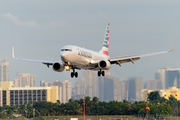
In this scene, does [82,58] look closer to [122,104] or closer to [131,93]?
[122,104]

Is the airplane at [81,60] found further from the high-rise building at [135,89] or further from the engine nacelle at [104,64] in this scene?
the high-rise building at [135,89]

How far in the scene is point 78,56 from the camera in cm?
5894

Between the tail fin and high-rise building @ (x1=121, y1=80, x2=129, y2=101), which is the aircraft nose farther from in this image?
high-rise building @ (x1=121, y1=80, x2=129, y2=101)

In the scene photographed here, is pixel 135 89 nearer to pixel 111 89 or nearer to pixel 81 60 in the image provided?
pixel 111 89

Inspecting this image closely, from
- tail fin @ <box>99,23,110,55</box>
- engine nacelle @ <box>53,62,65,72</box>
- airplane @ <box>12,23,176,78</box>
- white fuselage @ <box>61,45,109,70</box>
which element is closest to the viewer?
white fuselage @ <box>61,45,109,70</box>

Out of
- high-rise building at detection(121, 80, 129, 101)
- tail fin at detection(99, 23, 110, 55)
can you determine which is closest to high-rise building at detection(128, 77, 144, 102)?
high-rise building at detection(121, 80, 129, 101)

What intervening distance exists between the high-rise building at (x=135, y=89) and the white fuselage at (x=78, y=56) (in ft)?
241

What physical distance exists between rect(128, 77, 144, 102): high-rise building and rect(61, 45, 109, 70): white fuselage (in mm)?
73569

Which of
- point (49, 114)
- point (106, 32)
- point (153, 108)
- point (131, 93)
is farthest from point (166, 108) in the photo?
point (106, 32)

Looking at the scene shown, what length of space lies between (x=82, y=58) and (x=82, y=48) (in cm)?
219

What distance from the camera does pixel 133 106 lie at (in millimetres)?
128000

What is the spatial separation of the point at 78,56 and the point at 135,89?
293ft

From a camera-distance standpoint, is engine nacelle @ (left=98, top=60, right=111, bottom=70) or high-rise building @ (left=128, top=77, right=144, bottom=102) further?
high-rise building @ (left=128, top=77, right=144, bottom=102)

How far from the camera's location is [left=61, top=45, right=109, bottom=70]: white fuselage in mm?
56938
